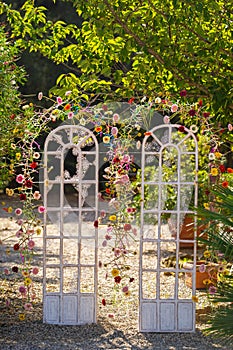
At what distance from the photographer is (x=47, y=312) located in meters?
4.57

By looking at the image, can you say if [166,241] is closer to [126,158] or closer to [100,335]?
[126,158]

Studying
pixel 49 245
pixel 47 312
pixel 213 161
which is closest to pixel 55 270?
pixel 49 245

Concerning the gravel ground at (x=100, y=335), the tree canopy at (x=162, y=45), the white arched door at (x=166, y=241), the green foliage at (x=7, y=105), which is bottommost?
the gravel ground at (x=100, y=335)

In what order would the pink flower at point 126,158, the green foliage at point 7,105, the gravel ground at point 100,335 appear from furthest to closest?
the green foliage at point 7,105 → the pink flower at point 126,158 → the gravel ground at point 100,335

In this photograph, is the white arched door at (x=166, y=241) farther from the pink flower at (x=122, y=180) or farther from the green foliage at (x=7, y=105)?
the green foliage at (x=7, y=105)

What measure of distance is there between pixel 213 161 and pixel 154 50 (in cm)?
90

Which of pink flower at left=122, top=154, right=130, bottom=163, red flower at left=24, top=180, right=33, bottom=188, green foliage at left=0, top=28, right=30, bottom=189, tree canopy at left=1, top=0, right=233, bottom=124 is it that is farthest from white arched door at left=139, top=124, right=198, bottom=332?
green foliage at left=0, top=28, right=30, bottom=189

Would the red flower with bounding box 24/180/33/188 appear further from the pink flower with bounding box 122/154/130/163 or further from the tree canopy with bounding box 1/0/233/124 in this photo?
the tree canopy with bounding box 1/0/233/124

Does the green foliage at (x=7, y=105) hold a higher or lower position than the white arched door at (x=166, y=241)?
higher

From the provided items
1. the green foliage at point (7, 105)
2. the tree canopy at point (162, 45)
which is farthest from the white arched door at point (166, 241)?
the green foliage at point (7, 105)

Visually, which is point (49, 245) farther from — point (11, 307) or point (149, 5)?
point (149, 5)

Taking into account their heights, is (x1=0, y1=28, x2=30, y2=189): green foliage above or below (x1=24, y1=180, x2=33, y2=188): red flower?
above

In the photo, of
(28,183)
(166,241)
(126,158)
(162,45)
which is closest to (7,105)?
(28,183)

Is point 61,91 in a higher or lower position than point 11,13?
lower
